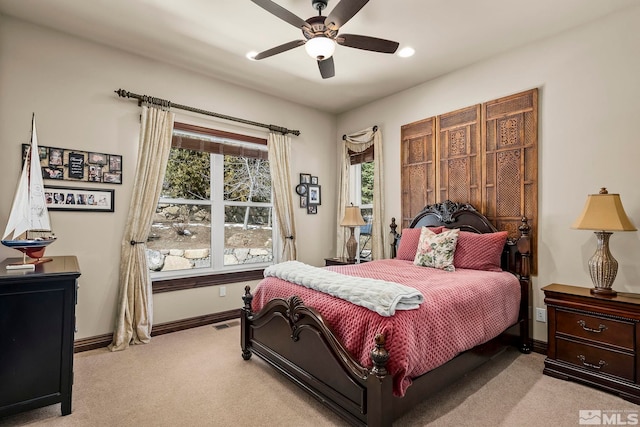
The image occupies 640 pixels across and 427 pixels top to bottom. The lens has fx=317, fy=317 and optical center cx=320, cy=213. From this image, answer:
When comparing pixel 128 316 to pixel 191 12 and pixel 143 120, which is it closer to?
pixel 143 120

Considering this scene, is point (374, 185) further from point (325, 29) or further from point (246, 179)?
point (325, 29)

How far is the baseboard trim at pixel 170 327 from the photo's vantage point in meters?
2.93

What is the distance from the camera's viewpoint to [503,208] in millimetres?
3188

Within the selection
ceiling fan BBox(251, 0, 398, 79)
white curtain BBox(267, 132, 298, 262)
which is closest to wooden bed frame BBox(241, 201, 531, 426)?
white curtain BBox(267, 132, 298, 262)

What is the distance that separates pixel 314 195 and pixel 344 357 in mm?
3194

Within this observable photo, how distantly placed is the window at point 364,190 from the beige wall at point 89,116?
2067 millimetres

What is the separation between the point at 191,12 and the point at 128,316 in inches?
110

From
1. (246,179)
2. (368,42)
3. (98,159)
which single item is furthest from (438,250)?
(98,159)

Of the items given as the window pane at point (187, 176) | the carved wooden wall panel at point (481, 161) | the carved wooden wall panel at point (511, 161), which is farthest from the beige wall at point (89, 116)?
the carved wooden wall panel at point (511, 161)

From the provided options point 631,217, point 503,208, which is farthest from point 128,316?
point 631,217

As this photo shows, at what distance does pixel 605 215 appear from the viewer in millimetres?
2307

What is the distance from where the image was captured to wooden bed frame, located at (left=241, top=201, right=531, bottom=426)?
1631 millimetres

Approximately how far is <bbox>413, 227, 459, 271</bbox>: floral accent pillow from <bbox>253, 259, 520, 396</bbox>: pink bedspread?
18 cm

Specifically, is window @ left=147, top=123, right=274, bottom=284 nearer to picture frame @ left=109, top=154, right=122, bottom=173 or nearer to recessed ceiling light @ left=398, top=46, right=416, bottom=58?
picture frame @ left=109, top=154, right=122, bottom=173
